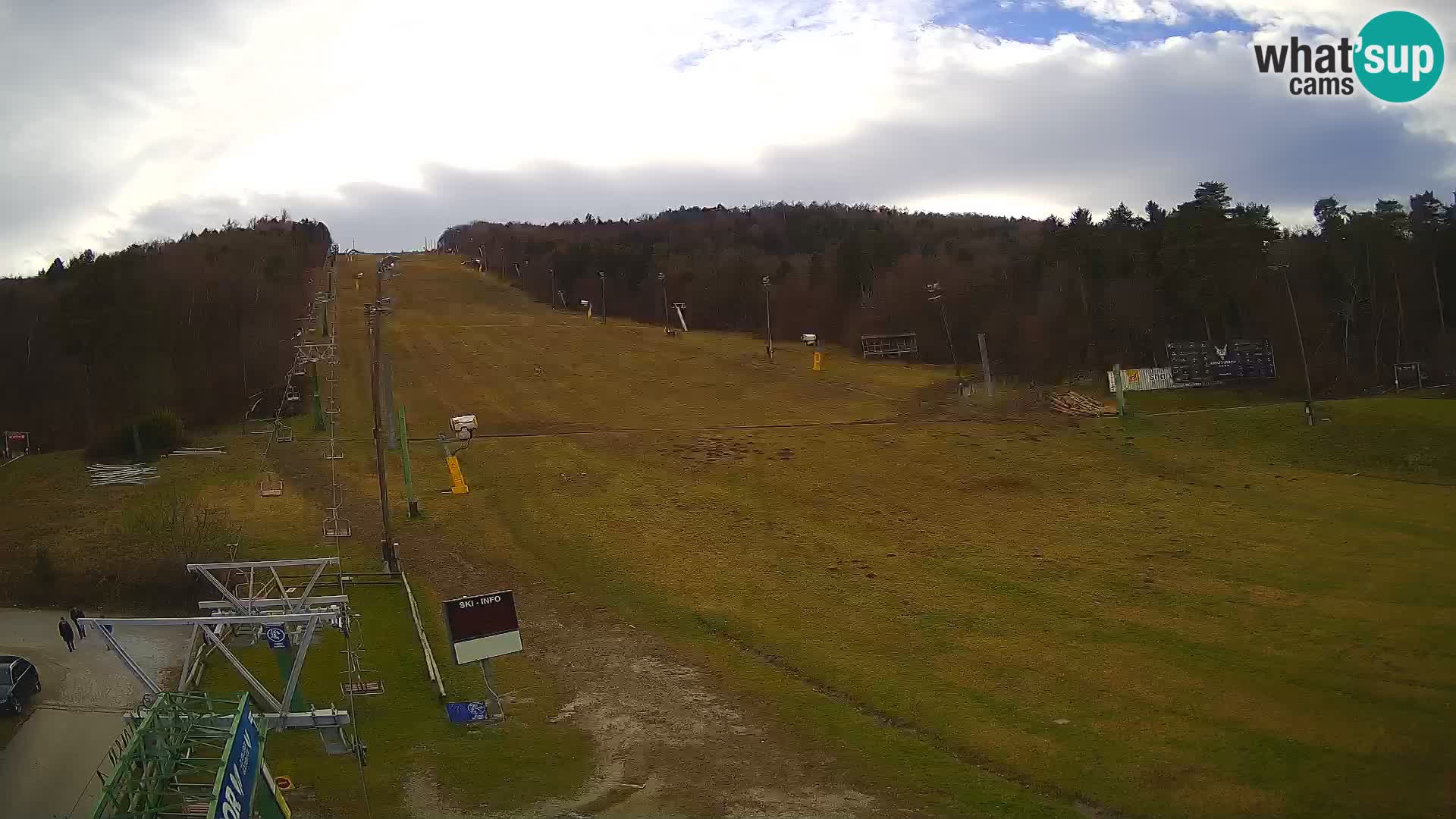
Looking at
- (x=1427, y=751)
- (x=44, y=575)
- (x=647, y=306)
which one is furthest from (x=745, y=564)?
(x=647, y=306)

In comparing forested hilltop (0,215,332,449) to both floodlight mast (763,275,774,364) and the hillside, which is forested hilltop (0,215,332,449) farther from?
floodlight mast (763,275,774,364)

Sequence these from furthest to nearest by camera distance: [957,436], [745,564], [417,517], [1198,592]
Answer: [957,436]
[417,517]
[745,564]
[1198,592]

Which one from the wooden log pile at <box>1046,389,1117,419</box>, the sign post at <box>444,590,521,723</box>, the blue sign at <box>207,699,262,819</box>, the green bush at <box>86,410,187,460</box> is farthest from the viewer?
the wooden log pile at <box>1046,389,1117,419</box>

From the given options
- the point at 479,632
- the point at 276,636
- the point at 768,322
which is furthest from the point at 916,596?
the point at 768,322

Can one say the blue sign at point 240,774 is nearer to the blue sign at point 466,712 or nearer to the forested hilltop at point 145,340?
the blue sign at point 466,712

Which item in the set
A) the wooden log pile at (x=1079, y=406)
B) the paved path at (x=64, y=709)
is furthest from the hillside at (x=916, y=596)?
the paved path at (x=64, y=709)

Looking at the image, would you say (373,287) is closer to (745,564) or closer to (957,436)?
(957,436)

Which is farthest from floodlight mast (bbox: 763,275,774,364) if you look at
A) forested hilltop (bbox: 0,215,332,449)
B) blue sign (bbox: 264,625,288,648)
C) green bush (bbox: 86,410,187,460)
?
blue sign (bbox: 264,625,288,648)
